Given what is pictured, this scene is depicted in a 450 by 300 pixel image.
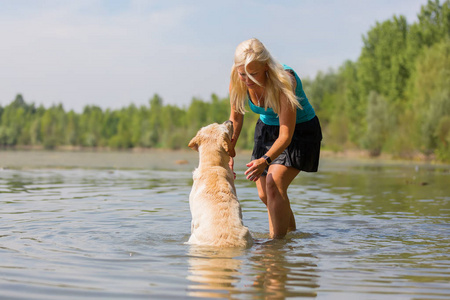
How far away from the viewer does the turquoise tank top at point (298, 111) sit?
6.86 meters

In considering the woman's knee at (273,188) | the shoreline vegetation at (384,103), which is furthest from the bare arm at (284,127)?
the shoreline vegetation at (384,103)

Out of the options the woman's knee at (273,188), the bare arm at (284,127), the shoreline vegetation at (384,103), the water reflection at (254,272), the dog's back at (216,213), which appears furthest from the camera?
the shoreline vegetation at (384,103)

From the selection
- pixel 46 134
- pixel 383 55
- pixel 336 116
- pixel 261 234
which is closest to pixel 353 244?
pixel 261 234

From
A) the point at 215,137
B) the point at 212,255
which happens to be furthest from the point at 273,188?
the point at 212,255

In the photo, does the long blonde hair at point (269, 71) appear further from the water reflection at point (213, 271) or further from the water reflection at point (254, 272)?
the water reflection at point (213, 271)

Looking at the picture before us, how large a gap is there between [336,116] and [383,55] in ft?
46.5

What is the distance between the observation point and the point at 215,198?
6184mm

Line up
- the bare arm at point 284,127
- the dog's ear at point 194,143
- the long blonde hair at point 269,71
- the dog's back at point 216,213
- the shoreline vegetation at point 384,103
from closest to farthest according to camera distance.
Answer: the dog's back at point 216,213
the long blonde hair at point 269,71
the bare arm at point 284,127
the dog's ear at point 194,143
the shoreline vegetation at point 384,103

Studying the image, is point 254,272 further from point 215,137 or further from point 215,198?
point 215,137

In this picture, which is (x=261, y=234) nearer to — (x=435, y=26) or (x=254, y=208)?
(x=254, y=208)

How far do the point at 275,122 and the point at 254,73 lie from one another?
1.07 meters

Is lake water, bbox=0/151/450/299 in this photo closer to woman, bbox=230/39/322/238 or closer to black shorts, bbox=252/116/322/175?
woman, bbox=230/39/322/238

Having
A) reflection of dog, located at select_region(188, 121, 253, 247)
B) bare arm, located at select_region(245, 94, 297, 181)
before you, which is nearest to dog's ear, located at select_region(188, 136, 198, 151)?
reflection of dog, located at select_region(188, 121, 253, 247)

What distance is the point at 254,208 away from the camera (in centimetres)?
1088
